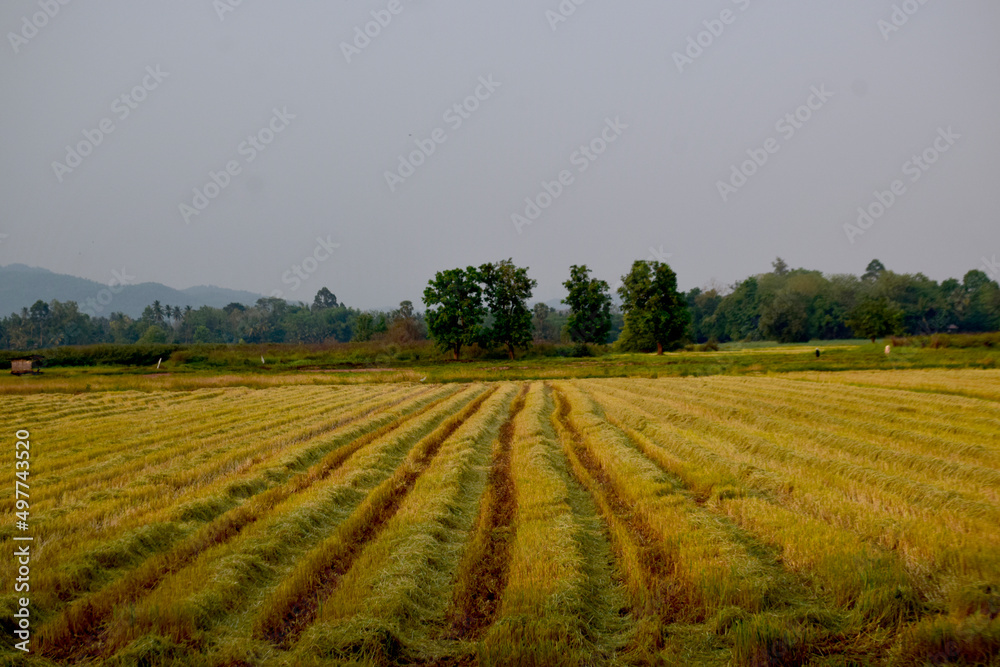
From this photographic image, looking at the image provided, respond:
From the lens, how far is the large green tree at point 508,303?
7100cm

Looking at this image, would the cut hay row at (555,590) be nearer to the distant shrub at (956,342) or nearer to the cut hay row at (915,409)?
the cut hay row at (915,409)

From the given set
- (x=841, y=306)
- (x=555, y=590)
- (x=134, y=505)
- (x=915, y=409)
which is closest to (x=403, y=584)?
(x=555, y=590)

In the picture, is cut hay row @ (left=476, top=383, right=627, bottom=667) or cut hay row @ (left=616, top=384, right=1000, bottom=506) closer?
cut hay row @ (left=476, top=383, right=627, bottom=667)

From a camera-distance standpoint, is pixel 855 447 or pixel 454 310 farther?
pixel 454 310

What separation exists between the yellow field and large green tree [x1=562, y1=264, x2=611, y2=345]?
64.5 meters

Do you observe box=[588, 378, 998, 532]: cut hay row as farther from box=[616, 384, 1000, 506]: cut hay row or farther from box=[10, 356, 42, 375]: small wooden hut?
box=[10, 356, 42, 375]: small wooden hut

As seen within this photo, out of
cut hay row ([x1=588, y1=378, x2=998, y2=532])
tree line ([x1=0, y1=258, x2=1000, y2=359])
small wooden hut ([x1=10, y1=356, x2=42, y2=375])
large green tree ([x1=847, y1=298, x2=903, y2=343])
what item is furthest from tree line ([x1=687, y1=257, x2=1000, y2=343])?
small wooden hut ([x1=10, y1=356, x2=42, y2=375])

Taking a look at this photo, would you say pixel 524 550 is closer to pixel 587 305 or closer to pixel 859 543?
pixel 859 543

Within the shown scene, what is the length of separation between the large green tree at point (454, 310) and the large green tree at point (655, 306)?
2234cm

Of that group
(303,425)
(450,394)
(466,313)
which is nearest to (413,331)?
(466,313)

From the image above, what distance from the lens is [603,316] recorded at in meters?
78.4

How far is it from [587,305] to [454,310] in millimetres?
22454

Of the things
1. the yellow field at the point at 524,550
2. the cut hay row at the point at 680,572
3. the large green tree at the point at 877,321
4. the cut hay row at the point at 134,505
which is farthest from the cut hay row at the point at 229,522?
the large green tree at the point at 877,321

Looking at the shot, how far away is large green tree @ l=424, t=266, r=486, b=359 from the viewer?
67.2m
